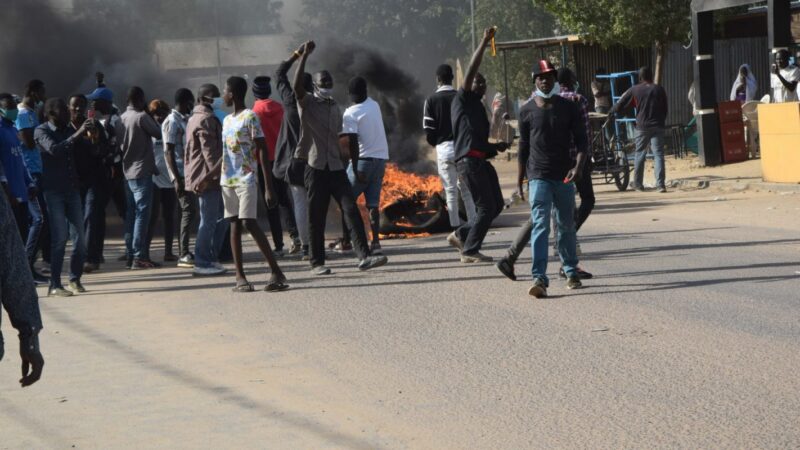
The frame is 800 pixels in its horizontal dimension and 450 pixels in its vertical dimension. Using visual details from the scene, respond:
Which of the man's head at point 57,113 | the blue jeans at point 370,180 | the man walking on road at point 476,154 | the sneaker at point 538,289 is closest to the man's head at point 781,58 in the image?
the blue jeans at point 370,180

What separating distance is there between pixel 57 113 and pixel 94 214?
1.38 metres

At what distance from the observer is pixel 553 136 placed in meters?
9.42

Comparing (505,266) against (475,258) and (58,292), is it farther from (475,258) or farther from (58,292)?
(58,292)

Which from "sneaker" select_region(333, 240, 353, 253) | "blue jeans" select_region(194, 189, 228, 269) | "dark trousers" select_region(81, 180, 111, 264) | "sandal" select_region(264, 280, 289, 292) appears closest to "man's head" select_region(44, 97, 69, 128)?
"dark trousers" select_region(81, 180, 111, 264)

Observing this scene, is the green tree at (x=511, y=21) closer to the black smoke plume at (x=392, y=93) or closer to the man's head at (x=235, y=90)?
the black smoke plume at (x=392, y=93)

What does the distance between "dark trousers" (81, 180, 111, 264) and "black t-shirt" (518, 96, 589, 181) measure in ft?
16.0

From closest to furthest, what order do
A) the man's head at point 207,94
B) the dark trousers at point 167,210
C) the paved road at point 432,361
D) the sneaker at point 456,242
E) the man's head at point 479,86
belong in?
the paved road at point 432,361
the man's head at point 207,94
the man's head at point 479,86
the sneaker at point 456,242
the dark trousers at point 167,210

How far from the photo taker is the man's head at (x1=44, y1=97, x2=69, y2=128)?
1152cm

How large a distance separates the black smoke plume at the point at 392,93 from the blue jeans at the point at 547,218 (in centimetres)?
1238

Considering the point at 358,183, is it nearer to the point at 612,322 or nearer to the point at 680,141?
the point at 612,322

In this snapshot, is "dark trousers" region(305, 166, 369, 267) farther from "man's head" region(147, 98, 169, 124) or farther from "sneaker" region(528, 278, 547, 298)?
"man's head" region(147, 98, 169, 124)

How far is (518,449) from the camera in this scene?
5.34 meters

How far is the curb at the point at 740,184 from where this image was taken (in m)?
18.6

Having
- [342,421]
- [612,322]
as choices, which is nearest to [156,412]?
[342,421]
